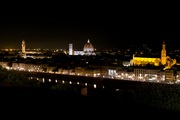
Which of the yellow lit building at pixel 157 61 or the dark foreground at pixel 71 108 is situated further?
the yellow lit building at pixel 157 61

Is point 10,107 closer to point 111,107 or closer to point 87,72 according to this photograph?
point 111,107

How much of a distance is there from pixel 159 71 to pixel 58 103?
25.4 m

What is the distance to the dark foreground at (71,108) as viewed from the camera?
4.76 metres

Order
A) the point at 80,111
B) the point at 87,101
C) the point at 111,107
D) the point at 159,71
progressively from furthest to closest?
the point at 159,71 < the point at 87,101 < the point at 111,107 < the point at 80,111

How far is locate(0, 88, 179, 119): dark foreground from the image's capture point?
4.76 meters

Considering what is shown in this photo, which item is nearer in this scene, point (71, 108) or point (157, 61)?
point (71, 108)

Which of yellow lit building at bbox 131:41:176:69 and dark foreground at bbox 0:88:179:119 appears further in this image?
yellow lit building at bbox 131:41:176:69

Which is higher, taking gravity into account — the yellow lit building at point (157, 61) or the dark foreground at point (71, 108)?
the yellow lit building at point (157, 61)

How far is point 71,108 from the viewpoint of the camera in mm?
5180

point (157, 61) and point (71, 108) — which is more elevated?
point (157, 61)

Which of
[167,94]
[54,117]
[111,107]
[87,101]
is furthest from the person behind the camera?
[167,94]

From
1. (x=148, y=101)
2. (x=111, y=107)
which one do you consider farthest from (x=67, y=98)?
(x=148, y=101)

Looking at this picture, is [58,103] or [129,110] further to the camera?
[58,103]

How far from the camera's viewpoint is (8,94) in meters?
6.26
